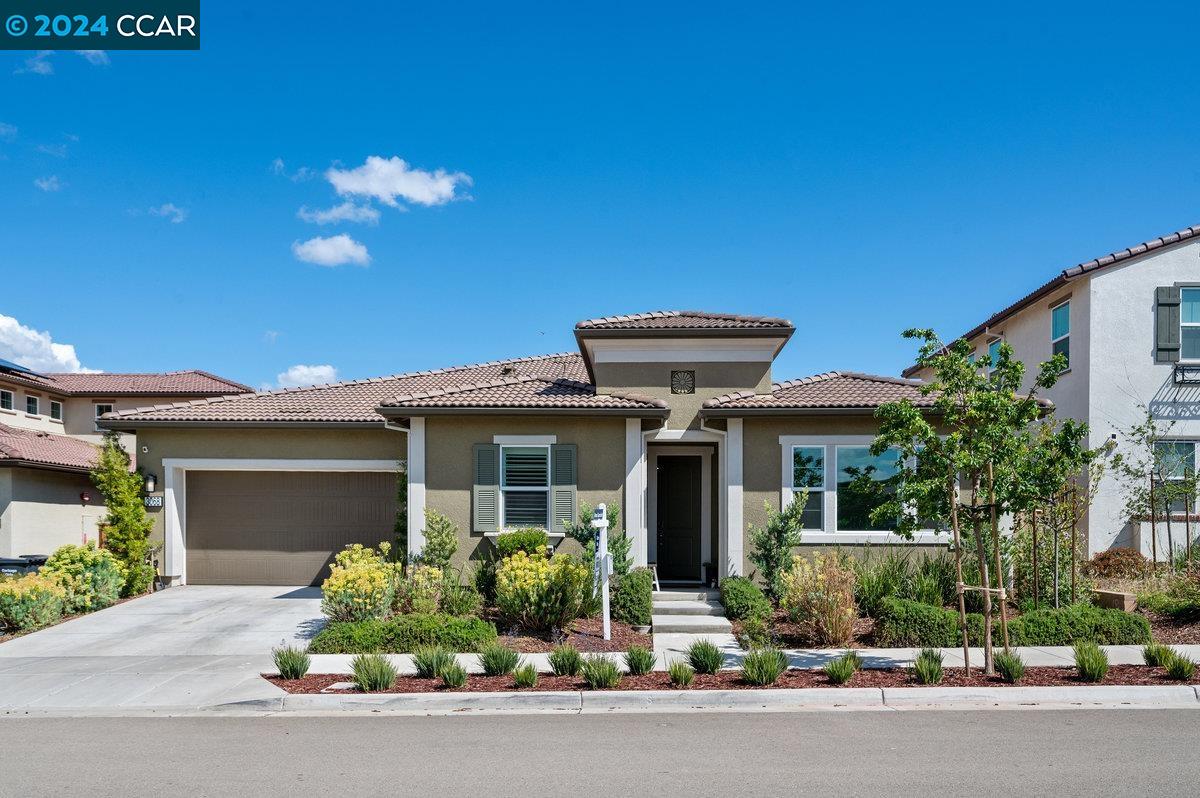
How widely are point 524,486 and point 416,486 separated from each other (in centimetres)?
178

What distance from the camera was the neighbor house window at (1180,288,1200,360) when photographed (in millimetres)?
A: 16109

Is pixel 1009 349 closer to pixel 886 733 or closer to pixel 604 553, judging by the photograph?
pixel 886 733

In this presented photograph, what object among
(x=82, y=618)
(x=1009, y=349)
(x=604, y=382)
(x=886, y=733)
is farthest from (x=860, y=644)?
(x=82, y=618)

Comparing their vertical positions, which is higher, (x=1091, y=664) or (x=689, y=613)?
(x=1091, y=664)

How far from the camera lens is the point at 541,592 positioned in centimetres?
1030

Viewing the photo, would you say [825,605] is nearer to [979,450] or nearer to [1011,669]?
[1011,669]

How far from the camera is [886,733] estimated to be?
6656 mm

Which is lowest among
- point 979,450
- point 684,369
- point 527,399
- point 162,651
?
point 162,651

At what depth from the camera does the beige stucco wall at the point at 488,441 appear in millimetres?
12594

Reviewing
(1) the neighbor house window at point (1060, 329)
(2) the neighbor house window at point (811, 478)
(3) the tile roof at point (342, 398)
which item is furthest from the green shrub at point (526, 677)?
(1) the neighbor house window at point (1060, 329)

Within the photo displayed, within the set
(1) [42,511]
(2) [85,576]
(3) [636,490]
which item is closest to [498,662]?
(3) [636,490]

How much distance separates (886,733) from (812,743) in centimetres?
78

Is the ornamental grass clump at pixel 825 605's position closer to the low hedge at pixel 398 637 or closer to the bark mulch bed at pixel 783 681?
the bark mulch bed at pixel 783 681

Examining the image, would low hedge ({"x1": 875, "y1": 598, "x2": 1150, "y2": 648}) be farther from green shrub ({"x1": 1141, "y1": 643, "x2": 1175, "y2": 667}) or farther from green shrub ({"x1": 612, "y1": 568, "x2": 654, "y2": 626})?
green shrub ({"x1": 612, "y1": 568, "x2": 654, "y2": 626})
